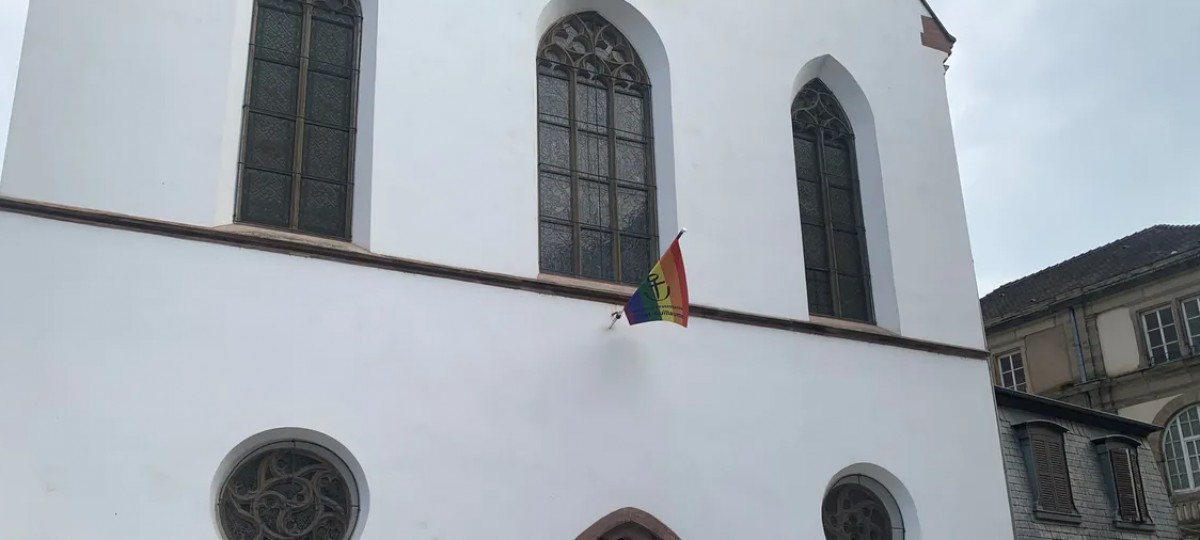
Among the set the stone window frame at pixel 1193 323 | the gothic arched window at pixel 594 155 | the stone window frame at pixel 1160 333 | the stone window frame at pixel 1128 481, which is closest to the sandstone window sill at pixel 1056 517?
the stone window frame at pixel 1128 481

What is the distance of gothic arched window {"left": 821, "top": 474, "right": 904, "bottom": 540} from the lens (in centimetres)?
1085

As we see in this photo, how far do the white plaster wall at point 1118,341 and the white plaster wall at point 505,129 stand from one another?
1471 centimetres

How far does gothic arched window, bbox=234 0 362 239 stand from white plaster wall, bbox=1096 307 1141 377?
20780 millimetres

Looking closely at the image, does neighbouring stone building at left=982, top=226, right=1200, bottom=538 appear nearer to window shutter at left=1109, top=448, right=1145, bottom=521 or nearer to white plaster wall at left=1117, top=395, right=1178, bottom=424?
white plaster wall at left=1117, top=395, right=1178, bottom=424

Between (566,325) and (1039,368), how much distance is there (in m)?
20.4

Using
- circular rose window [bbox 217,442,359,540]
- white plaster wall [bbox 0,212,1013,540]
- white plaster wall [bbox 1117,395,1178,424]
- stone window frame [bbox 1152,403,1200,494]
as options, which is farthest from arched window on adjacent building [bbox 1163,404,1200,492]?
circular rose window [bbox 217,442,359,540]

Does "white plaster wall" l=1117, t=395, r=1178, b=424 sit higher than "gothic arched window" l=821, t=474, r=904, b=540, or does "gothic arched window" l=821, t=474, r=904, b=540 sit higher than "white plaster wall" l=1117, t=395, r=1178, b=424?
"white plaster wall" l=1117, t=395, r=1178, b=424

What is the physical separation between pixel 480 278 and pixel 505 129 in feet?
4.96

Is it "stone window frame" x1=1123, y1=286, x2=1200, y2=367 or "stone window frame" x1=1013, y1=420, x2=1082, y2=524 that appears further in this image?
"stone window frame" x1=1123, y1=286, x2=1200, y2=367

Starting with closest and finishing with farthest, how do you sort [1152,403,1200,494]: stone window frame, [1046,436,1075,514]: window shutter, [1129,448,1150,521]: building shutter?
[1046,436,1075,514]: window shutter
[1129,448,1150,521]: building shutter
[1152,403,1200,494]: stone window frame

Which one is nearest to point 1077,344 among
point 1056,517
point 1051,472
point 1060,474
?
point 1060,474

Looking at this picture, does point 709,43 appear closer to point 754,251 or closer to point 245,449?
point 754,251

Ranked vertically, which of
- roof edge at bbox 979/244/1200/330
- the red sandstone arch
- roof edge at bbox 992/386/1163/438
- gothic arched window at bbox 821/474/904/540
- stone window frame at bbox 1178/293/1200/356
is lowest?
the red sandstone arch

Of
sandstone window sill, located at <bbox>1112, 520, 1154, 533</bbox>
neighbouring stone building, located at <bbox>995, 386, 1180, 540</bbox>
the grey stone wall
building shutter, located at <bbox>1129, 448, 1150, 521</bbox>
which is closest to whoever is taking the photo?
Result: the grey stone wall
